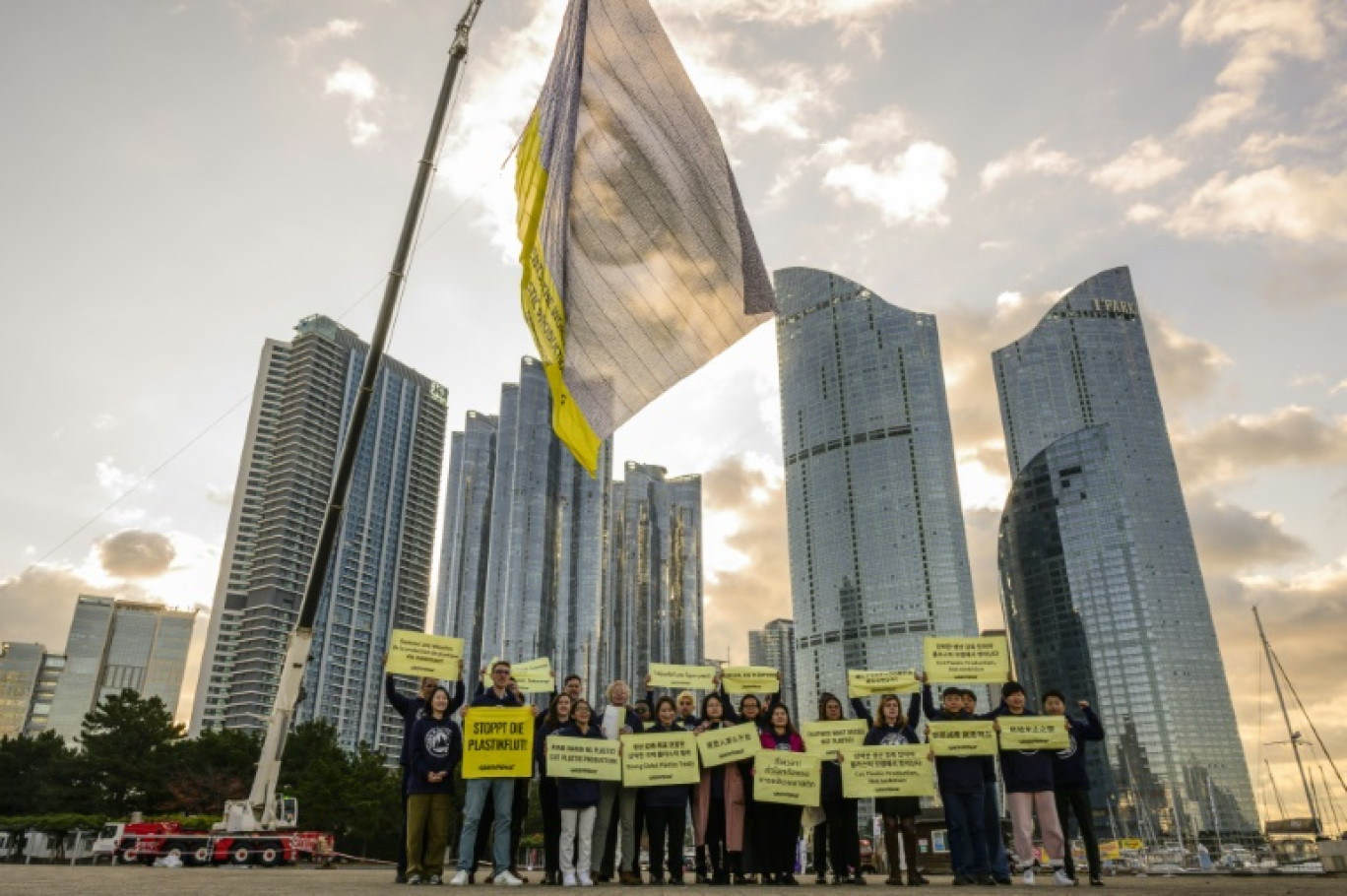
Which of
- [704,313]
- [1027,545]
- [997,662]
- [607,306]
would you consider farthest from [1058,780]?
[1027,545]

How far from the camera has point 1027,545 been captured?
516 feet

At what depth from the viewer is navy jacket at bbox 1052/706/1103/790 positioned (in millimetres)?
8672

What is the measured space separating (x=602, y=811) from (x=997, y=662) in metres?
4.49

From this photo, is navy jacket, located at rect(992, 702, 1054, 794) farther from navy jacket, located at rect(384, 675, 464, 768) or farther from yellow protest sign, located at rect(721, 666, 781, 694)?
navy jacket, located at rect(384, 675, 464, 768)

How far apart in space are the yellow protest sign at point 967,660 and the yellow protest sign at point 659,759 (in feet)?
8.97

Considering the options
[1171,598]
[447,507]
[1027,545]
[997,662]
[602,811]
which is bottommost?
[602,811]

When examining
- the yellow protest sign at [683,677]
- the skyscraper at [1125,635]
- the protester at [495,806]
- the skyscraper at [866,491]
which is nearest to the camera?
the protester at [495,806]

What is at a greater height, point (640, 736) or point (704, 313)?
point (704, 313)

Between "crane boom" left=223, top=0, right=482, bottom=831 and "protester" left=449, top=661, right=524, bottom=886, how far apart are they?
28.2 feet

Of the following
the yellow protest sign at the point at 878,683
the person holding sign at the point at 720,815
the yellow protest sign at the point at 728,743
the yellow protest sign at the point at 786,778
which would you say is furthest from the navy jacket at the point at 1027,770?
the person holding sign at the point at 720,815

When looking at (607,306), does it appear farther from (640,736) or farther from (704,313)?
(640,736)

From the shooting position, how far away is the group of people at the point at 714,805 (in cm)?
802

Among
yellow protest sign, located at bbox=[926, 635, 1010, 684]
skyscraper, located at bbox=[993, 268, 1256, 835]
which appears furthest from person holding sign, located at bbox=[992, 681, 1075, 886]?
skyscraper, located at bbox=[993, 268, 1256, 835]

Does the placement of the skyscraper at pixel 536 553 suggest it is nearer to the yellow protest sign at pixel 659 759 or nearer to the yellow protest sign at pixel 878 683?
the yellow protest sign at pixel 878 683
